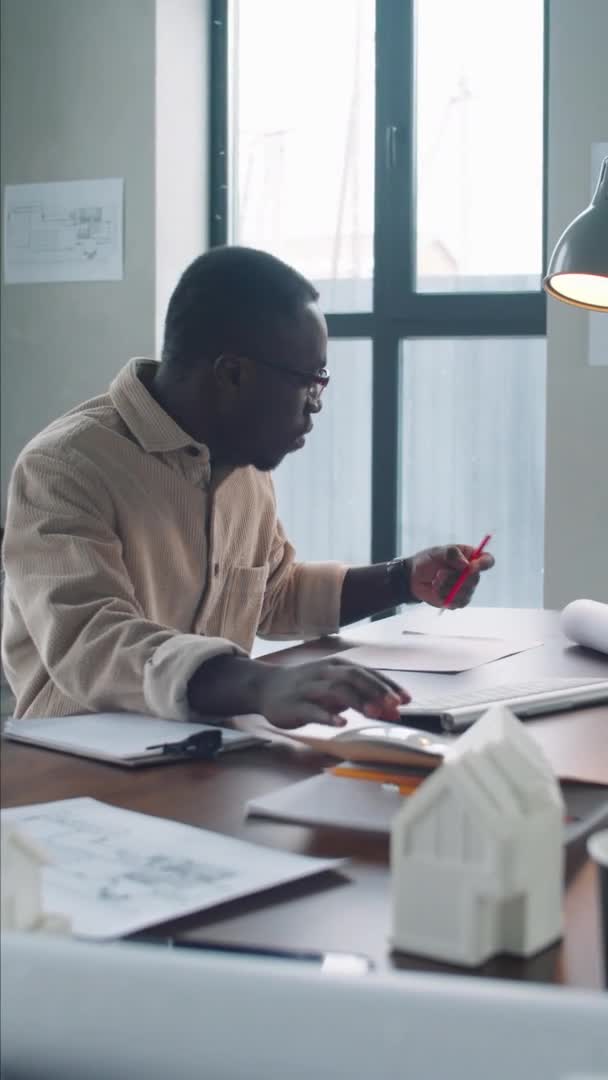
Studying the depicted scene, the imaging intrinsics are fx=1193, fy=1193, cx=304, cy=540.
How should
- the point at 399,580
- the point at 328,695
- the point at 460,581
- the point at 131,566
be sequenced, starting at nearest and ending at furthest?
1. the point at 328,695
2. the point at 131,566
3. the point at 460,581
4. the point at 399,580

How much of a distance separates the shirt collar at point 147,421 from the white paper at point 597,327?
140cm

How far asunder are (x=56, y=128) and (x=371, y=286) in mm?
939

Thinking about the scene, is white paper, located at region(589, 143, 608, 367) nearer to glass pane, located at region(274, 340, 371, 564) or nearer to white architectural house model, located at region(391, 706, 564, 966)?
glass pane, located at region(274, 340, 371, 564)

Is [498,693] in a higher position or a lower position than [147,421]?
lower

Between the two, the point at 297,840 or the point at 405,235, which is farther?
the point at 405,235

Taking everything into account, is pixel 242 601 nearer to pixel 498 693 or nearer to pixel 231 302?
pixel 231 302

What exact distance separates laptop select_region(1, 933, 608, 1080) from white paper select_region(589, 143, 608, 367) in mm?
2395

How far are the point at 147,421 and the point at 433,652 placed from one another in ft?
1.60

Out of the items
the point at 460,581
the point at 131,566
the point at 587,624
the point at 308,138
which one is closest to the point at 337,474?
the point at 308,138

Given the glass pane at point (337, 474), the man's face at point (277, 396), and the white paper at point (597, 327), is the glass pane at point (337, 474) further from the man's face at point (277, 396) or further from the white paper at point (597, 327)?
the man's face at point (277, 396)

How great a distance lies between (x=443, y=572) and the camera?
1809 millimetres

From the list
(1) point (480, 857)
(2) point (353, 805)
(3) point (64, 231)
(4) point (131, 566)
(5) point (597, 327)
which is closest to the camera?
(1) point (480, 857)

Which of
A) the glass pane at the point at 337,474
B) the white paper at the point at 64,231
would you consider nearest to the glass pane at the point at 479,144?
the glass pane at the point at 337,474

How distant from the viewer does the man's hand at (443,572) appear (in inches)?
70.6
